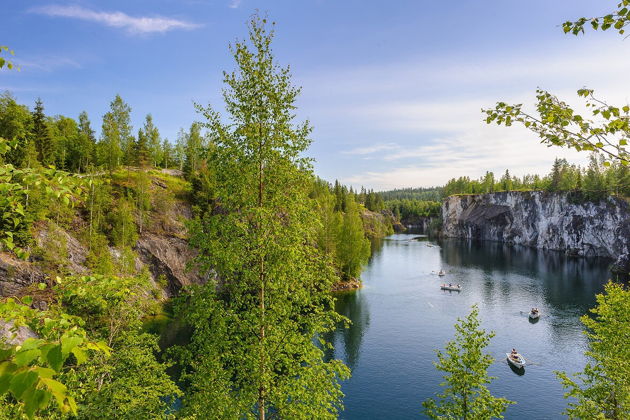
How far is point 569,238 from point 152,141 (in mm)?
134830

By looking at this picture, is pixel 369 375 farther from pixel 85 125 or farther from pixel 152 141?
pixel 85 125

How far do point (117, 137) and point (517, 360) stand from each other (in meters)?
75.0

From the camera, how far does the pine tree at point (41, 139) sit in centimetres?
5978

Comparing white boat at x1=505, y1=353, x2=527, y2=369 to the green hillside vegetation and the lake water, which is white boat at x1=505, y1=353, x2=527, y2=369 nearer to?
the lake water

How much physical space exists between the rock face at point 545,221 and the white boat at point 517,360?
2874 inches

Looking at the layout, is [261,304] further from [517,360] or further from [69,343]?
[517,360]

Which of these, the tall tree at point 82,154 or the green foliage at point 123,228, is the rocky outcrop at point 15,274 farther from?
the tall tree at point 82,154

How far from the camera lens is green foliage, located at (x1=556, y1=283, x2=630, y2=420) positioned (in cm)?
1670

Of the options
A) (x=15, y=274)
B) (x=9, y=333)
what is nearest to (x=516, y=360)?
(x=9, y=333)

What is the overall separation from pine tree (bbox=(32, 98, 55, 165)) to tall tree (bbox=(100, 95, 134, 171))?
8346 millimetres

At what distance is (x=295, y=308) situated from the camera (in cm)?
1283

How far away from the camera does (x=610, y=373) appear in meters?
18.1

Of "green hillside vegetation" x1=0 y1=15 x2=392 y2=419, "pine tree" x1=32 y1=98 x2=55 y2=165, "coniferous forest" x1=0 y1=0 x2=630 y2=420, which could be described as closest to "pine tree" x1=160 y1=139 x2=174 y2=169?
"pine tree" x1=32 y1=98 x2=55 y2=165

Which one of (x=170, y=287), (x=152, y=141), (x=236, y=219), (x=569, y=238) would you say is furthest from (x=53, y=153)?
(x=569, y=238)
